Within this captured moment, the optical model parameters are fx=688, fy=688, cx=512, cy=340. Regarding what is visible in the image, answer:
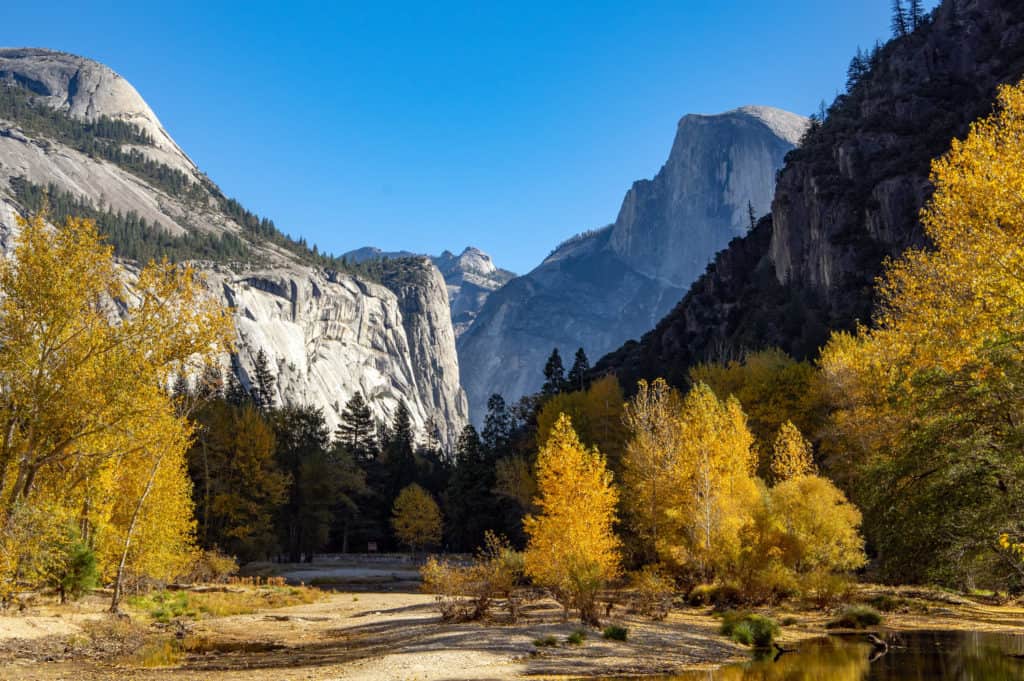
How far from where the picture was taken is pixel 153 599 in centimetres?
3328

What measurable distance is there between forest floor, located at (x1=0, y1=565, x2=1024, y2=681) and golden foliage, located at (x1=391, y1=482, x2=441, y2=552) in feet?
154

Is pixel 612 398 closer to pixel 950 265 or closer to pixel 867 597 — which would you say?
pixel 867 597

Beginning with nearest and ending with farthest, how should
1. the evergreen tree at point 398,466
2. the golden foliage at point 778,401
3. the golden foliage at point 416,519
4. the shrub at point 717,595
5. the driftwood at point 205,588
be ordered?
the shrub at point 717,595
the driftwood at point 205,588
the golden foliage at point 778,401
the golden foliage at point 416,519
the evergreen tree at point 398,466

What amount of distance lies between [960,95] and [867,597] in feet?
336

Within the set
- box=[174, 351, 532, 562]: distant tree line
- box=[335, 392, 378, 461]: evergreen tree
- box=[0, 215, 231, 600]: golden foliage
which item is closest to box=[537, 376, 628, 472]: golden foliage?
box=[174, 351, 532, 562]: distant tree line

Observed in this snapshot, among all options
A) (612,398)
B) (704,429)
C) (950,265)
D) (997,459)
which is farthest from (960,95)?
(997,459)

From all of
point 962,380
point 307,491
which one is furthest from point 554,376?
point 962,380

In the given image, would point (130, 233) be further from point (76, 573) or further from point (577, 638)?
point (577, 638)

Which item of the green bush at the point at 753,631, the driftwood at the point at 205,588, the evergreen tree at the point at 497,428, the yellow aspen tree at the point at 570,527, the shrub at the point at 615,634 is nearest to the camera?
the shrub at the point at 615,634

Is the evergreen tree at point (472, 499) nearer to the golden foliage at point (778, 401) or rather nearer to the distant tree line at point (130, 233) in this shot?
the golden foliage at point (778, 401)

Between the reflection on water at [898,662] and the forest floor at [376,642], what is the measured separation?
5.87 feet

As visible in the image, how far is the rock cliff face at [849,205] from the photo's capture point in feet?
320

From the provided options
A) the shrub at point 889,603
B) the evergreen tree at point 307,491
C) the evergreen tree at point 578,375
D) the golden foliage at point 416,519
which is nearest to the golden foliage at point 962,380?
the shrub at point 889,603

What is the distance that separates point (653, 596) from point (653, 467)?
9057mm
